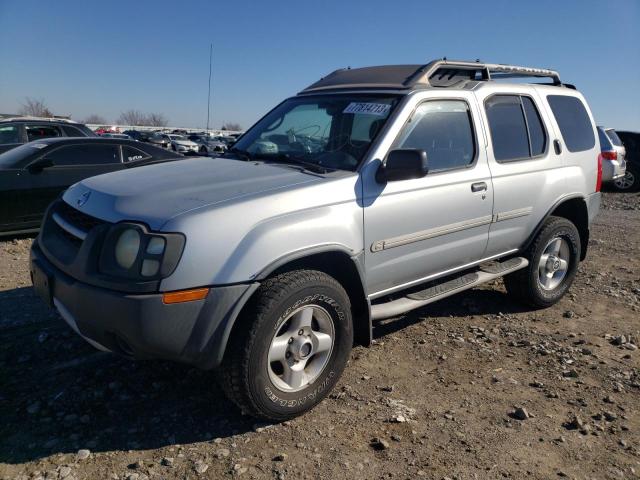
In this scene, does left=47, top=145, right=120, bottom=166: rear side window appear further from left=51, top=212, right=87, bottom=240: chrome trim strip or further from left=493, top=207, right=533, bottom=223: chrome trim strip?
left=493, top=207, right=533, bottom=223: chrome trim strip

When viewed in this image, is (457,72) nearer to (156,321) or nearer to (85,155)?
(156,321)

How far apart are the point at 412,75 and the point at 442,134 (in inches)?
20.2

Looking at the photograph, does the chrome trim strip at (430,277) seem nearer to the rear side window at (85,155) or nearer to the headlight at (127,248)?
the headlight at (127,248)

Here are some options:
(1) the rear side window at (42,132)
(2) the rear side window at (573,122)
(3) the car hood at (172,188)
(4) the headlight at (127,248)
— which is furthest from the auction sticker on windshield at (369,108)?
(1) the rear side window at (42,132)

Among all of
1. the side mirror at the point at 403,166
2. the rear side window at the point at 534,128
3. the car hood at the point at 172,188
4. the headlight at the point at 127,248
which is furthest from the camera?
the rear side window at the point at 534,128

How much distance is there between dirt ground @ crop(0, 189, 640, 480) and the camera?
273 cm

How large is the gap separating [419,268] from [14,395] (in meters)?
2.71

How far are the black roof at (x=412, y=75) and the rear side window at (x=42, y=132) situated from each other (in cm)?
807

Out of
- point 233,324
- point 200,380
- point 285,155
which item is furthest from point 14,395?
point 285,155

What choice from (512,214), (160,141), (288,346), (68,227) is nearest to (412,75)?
(512,214)

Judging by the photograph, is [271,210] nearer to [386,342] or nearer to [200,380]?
[200,380]

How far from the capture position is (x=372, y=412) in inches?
127

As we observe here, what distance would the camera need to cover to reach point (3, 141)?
10.3m

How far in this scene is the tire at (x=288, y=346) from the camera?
279cm
